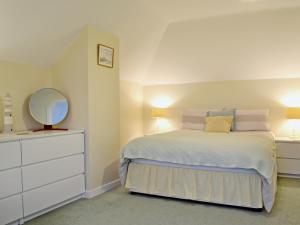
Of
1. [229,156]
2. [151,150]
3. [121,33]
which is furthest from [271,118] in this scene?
[121,33]

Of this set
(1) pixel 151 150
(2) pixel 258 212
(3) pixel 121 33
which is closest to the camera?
(2) pixel 258 212

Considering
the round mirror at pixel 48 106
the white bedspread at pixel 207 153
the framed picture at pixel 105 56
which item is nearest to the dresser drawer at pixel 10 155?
the round mirror at pixel 48 106

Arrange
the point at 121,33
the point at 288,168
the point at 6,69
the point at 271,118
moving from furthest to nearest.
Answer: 1. the point at 271,118
2. the point at 288,168
3. the point at 121,33
4. the point at 6,69

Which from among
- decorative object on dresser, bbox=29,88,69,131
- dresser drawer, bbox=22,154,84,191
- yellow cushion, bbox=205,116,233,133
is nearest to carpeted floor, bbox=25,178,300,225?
dresser drawer, bbox=22,154,84,191

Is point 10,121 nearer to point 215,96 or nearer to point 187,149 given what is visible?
point 187,149

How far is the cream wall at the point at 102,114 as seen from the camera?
3385 mm

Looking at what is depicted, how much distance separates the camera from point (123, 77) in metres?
4.80

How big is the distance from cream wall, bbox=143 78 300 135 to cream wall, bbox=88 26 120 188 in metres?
1.83

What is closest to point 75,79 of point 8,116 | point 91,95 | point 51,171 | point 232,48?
point 91,95

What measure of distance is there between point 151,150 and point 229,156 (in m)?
0.90

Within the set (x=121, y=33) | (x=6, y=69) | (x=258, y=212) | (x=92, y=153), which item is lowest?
(x=258, y=212)

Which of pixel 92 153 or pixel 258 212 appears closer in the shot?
pixel 258 212

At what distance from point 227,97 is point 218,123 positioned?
0.86 metres

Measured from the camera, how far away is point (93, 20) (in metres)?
3.32
